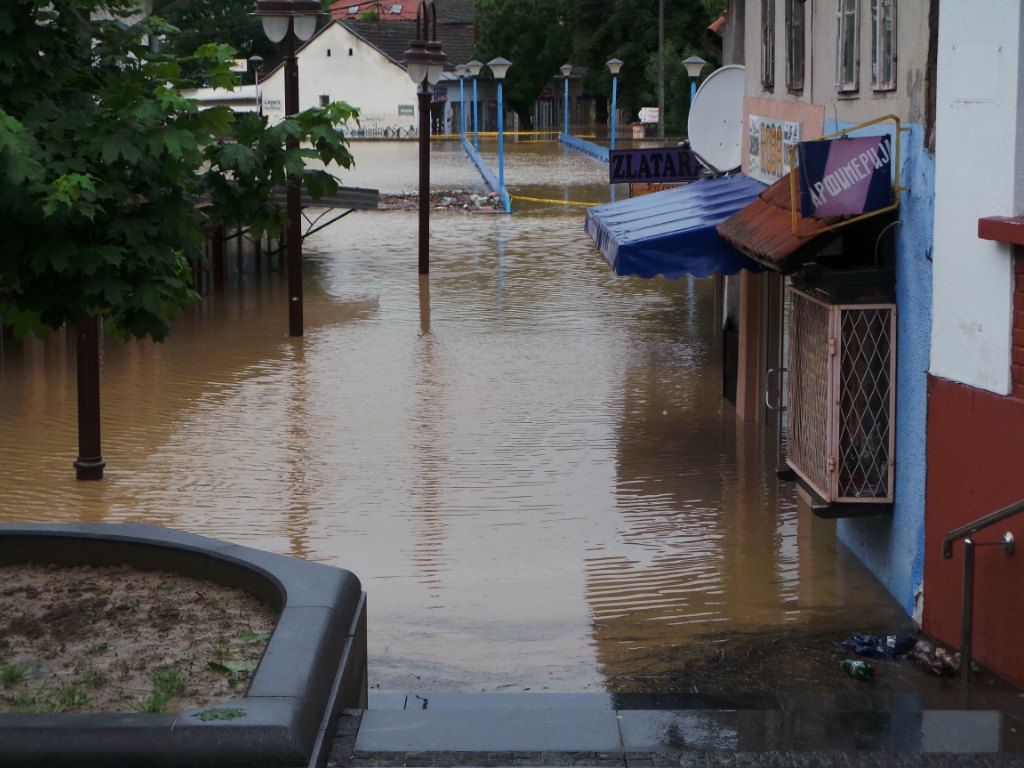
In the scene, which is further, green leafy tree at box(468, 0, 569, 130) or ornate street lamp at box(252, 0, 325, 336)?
green leafy tree at box(468, 0, 569, 130)

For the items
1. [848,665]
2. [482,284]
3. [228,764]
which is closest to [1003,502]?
[848,665]

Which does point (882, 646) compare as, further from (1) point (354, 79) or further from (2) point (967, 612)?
(1) point (354, 79)

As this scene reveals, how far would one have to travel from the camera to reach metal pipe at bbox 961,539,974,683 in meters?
6.96

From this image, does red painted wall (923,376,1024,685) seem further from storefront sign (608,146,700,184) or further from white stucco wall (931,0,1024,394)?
storefront sign (608,146,700,184)

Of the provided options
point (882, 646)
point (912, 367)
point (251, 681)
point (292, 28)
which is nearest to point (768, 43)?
point (912, 367)

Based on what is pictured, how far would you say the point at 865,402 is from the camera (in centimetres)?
865

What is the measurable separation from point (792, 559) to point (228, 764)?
5677 mm

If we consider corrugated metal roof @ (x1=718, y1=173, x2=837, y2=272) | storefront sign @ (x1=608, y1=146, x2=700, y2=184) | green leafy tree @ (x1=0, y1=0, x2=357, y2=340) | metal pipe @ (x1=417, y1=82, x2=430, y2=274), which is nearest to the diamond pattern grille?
corrugated metal roof @ (x1=718, y1=173, x2=837, y2=272)

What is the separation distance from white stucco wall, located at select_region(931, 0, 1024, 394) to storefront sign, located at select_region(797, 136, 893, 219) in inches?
22.8

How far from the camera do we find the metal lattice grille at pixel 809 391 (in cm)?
879

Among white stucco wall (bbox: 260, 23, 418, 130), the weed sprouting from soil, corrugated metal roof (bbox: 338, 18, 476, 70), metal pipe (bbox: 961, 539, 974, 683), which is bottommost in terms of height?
metal pipe (bbox: 961, 539, 974, 683)

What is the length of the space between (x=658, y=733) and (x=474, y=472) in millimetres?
6763

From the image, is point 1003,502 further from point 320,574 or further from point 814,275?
point 320,574

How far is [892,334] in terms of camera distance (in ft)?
28.1
